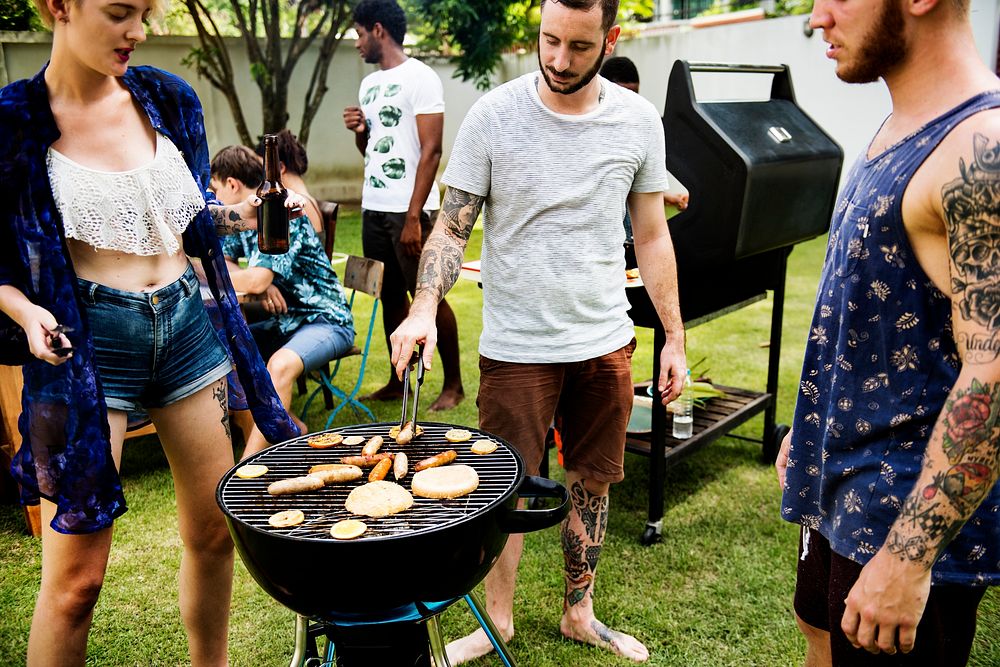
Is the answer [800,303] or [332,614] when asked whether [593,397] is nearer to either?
[332,614]

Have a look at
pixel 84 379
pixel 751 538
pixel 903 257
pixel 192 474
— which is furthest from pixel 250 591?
pixel 903 257

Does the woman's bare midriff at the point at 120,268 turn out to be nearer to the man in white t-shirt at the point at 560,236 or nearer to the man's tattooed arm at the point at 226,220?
the man's tattooed arm at the point at 226,220

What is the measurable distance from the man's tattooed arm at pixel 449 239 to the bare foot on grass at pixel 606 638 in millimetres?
1341

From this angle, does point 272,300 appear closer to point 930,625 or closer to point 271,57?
point 930,625

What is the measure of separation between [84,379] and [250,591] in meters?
1.65

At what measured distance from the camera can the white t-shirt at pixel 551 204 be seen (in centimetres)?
242

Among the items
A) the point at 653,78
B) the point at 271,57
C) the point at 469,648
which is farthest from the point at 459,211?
the point at 653,78

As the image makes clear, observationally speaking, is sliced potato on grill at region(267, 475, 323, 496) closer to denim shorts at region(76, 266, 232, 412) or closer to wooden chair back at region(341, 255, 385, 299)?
denim shorts at region(76, 266, 232, 412)

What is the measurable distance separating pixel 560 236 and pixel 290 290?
2.38 m

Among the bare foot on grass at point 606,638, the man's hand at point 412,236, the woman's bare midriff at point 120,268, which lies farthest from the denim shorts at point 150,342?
the man's hand at point 412,236

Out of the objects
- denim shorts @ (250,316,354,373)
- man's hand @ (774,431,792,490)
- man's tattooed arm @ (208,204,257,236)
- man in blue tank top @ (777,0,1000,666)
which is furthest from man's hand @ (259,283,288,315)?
man in blue tank top @ (777,0,1000,666)

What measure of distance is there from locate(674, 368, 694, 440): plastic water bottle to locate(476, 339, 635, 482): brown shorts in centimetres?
130

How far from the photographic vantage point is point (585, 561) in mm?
2848

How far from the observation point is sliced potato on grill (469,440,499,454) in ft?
6.73
